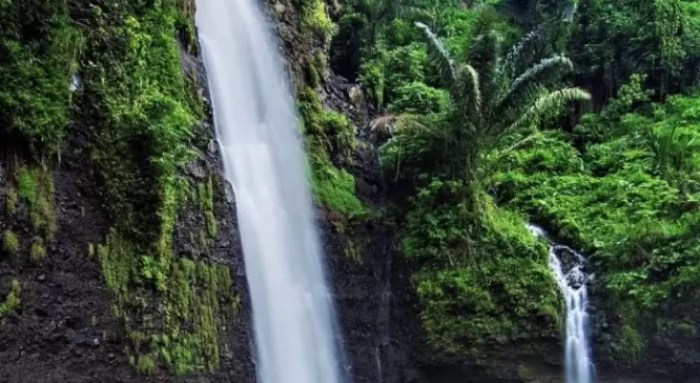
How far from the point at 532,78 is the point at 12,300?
26.4 ft

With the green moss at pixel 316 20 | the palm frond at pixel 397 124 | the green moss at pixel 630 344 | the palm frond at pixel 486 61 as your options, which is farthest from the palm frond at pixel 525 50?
the green moss at pixel 630 344

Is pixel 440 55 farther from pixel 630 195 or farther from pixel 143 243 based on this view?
pixel 143 243

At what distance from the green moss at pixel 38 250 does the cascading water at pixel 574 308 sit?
7.13 metres

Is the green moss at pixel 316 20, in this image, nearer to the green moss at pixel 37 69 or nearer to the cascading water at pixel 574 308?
the cascading water at pixel 574 308

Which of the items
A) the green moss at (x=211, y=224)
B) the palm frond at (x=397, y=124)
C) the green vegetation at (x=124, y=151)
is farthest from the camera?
the palm frond at (x=397, y=124)

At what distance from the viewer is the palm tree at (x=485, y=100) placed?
1180 centimetres

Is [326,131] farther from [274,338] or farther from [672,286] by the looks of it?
[672,286]

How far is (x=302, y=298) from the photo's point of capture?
1045 centimetres

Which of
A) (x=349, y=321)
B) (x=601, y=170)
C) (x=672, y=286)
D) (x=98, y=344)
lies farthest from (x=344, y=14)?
(x=98, y=344)

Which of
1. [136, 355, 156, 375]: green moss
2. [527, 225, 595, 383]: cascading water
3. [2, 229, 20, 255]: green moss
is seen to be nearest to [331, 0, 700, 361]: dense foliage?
[527, 225, 595, 383]: cascading water

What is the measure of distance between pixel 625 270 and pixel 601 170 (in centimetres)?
422

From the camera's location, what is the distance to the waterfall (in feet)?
32.6

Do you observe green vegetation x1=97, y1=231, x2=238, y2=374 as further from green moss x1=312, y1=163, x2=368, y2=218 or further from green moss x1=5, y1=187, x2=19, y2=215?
green moss x1=312, y1=163, x2=368, y2=218

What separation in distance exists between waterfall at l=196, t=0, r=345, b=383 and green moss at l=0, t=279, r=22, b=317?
318 centimetres
